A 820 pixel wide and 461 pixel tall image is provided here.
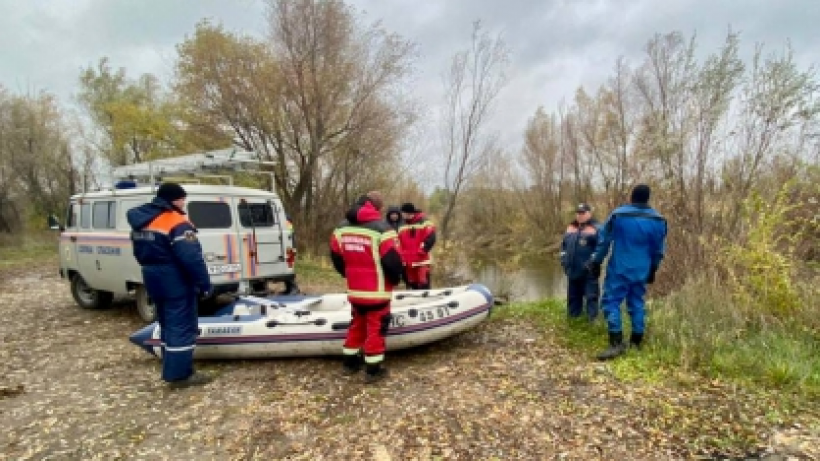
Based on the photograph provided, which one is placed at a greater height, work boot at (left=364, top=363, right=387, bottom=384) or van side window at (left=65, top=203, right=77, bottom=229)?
van side window at (left=65, top=203, right=77, bottom=229)

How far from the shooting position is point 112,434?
11.8ft

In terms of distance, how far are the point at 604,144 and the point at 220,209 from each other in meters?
17.6

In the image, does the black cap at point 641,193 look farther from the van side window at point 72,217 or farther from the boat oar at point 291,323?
the van side window at point 72,217

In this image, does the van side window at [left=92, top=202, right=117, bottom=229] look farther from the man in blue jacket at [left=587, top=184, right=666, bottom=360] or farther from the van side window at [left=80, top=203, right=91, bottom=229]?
the man in blue jacket at [left=587, top=184, right=666, bottom=360]

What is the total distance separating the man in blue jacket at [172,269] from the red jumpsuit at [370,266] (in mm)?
1365

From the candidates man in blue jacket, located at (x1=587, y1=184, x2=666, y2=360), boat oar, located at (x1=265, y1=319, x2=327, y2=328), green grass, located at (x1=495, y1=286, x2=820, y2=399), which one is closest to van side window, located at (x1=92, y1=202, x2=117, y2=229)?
boat oar, located at (x1=265, y1=319, x2=327, y2=328)

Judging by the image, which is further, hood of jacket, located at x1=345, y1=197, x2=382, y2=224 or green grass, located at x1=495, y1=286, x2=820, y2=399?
hood of jacket, located at x1=345, y1=197, x2=382, y2=224

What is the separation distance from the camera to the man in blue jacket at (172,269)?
4.14 meters

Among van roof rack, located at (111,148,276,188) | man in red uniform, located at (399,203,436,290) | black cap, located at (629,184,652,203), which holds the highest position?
van roof rack, located at (111,148,276,188)

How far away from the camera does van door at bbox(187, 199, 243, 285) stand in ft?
20.2

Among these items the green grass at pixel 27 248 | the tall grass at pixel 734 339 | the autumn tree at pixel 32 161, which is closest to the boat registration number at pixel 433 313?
the tall grass at pixel 734 339

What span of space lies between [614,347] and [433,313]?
1.86 meters

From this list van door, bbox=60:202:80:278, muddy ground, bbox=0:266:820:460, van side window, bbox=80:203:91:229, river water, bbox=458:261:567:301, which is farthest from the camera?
river water, bbox=458:261:567:301

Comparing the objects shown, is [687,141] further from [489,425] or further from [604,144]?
[604,144]
